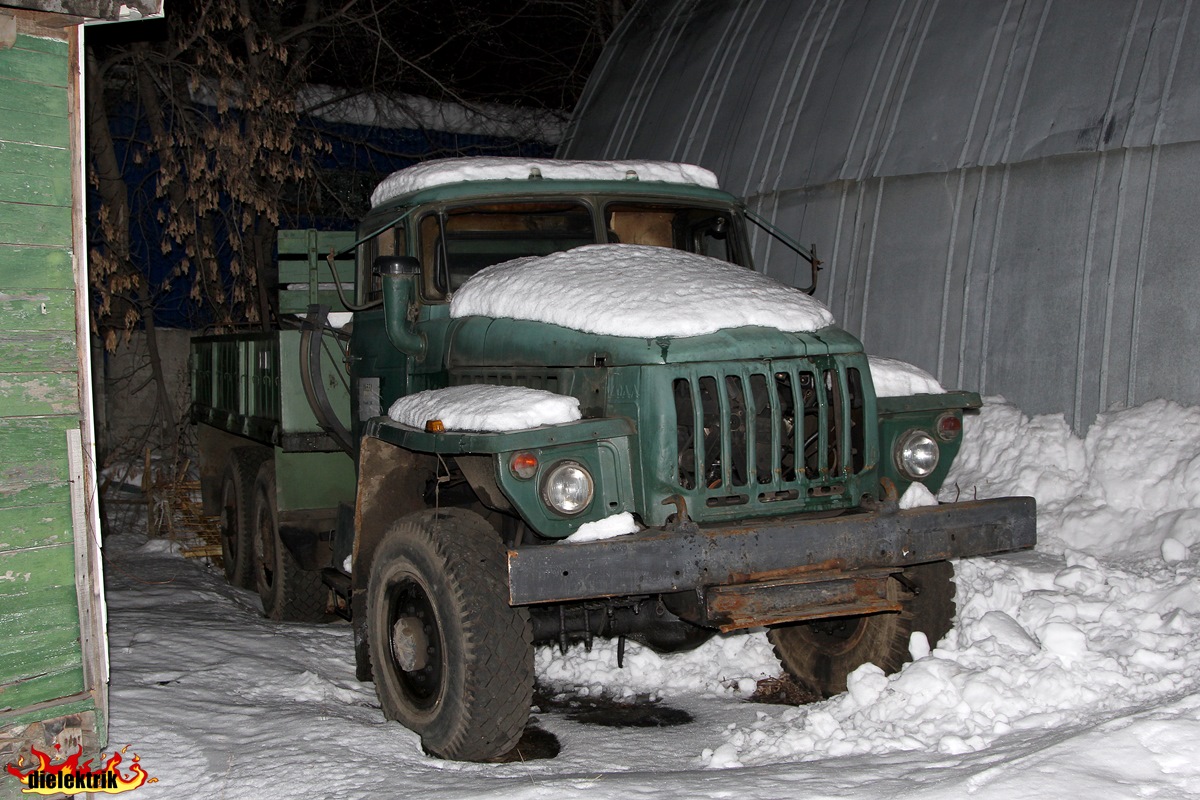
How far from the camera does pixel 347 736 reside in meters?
4.77

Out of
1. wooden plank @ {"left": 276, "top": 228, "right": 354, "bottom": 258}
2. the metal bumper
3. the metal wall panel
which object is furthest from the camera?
wooden plank @ {"left": 276, "top": 228, "right": 354, "bottom": 258}

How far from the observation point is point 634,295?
4836 millimetres

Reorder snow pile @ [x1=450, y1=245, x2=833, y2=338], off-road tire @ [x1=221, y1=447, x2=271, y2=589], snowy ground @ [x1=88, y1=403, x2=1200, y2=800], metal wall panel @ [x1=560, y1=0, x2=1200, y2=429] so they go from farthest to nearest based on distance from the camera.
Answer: off-road tire @ [x1=221, y1=447, x2=271, y2=589] < metal wall panel @ [x1=560, y1=0, x2=1200, y2=429] < snow pile @ [x1=450, y1=245, x2=833, y2=338] < snowy ground @ [x1=88, y1=403, x2=1200, y2=800]

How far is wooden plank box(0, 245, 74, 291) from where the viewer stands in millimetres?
A: 3936

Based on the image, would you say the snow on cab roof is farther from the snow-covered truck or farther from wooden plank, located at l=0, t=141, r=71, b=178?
wooden plank, located at l=0, t=141, r=71, b=178

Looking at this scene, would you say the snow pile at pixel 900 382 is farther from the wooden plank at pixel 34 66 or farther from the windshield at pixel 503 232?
the wooden plank at pixel 34 66

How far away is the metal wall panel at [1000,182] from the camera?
23.6 feet

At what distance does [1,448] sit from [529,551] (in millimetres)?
1853

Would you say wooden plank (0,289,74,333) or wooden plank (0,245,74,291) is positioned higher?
wooden plank (0,245,74,291)

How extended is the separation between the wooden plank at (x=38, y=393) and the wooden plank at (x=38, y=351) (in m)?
0.02

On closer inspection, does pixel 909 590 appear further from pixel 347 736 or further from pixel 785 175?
pixel 785 175

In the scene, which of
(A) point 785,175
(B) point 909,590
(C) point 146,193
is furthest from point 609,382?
(C) point 146,193

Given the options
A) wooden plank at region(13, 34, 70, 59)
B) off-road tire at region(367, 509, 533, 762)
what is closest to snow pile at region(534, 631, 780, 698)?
off-road tire at region(367, 509, 533, 762)

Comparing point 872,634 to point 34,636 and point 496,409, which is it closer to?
point 496,409
